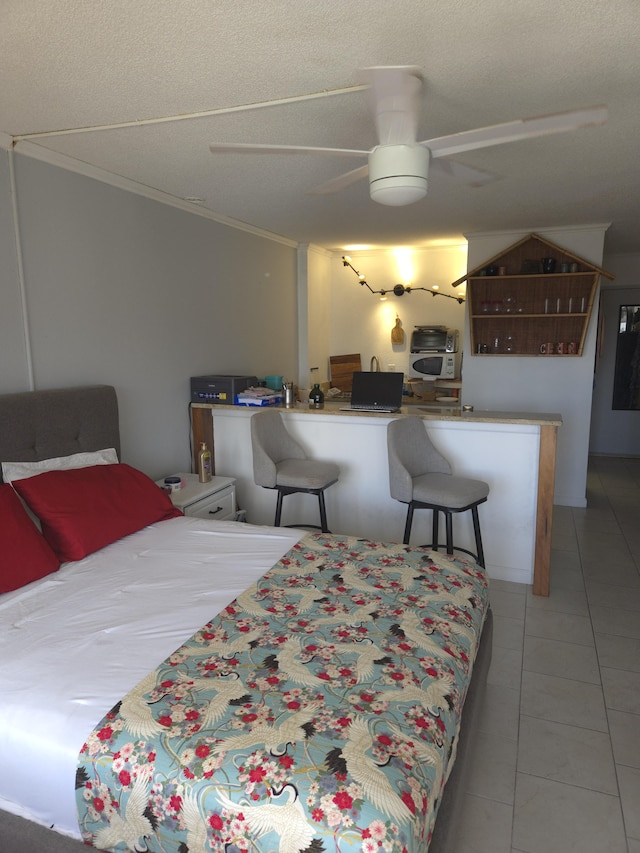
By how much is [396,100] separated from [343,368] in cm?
480

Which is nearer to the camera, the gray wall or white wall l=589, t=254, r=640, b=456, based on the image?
the gray wall

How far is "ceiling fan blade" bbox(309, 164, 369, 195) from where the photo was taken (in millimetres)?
2213

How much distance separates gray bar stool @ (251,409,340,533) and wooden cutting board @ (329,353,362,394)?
107 inches

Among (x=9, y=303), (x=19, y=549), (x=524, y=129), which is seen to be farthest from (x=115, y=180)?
(x=524, y=129)

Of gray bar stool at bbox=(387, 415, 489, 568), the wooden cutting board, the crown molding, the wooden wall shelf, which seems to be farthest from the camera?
the wooden cutting board

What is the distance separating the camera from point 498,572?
11.9ft

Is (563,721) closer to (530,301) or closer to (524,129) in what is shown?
(524,129)

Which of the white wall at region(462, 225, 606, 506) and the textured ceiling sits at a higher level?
the textured ceiling

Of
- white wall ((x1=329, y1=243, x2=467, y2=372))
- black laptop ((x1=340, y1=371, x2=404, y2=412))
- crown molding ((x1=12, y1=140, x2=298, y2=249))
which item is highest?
crown molding ((x1=12, y1=140, x2=298, y2=249))

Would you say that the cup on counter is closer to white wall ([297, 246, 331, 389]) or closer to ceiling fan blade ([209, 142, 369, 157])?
white wall ([297, 246, 331, 389])

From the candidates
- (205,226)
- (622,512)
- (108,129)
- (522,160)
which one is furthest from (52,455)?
(622,512)

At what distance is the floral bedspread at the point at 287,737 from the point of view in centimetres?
116

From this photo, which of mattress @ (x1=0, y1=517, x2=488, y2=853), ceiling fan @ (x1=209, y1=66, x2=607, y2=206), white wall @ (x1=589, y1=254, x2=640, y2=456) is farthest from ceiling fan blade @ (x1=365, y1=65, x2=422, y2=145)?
white wall @ (x1=589, y1=254, x2=640, y2=456)

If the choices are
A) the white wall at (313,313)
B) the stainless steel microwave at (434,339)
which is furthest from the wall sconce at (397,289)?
the stainless steel microwave at (434,339)
